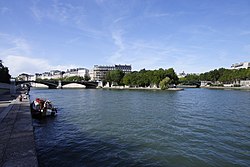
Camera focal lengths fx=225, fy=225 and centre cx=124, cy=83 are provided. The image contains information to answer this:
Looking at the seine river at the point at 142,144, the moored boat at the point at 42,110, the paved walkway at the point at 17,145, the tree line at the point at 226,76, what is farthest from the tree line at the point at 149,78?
the paved walkway at the point at 17,145

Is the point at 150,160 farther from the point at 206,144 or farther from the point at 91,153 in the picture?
the point at 206,144

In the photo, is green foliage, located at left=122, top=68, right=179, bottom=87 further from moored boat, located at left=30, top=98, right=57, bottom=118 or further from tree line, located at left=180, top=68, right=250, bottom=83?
moored boat, located at left=30, top=98, right=57, bottom=118

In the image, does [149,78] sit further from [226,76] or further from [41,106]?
[41,106]

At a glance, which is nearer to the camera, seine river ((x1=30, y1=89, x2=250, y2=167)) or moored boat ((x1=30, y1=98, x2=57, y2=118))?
seine river ((x1=30, y1=89, x2=250, y2=167))

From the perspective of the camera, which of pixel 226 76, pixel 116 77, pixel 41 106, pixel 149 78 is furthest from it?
→ pixel 116 77

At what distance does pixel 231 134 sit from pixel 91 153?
11556 mm

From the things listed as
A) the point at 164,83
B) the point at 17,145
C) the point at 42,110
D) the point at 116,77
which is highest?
the point at 116,77

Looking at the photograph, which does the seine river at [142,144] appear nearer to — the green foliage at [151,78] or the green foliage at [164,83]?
the green foliage at [164,83]

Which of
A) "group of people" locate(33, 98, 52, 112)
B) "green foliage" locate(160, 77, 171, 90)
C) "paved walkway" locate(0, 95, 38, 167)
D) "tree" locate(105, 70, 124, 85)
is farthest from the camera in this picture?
"tree" locate(105, 70, 124, 85)

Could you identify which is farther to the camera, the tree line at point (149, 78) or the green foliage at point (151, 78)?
the green foliage at point (151, 78)

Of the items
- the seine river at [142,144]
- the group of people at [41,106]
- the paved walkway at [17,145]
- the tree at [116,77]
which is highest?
the tree at [116,77]

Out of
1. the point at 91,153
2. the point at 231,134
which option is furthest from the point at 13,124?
the point at 231,134

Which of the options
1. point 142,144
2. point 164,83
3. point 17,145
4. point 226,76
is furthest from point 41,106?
point 226,76

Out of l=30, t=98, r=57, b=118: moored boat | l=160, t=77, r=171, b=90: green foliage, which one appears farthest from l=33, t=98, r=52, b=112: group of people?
l=160, t=77, r=171, b=90: green foliage
